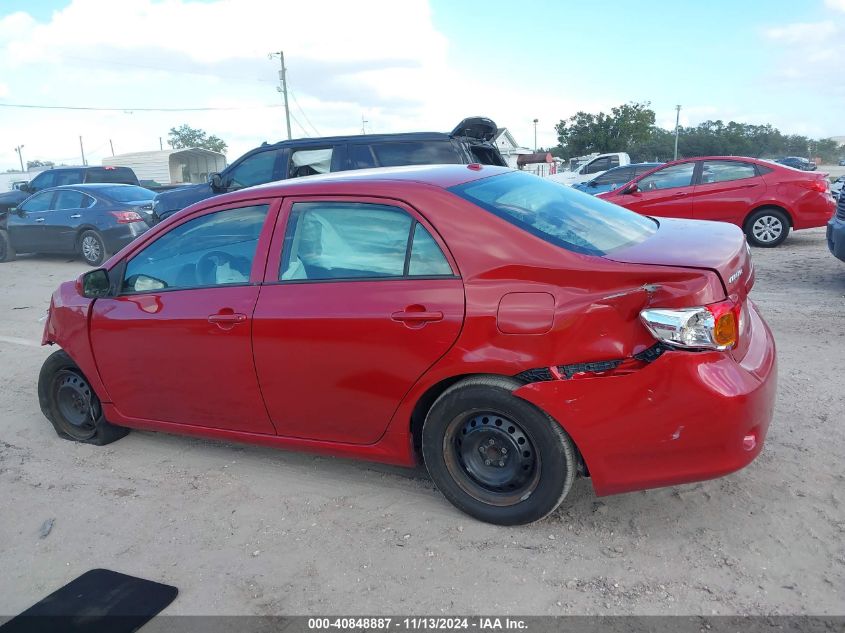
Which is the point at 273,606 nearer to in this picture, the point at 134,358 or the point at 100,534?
the point at 100,534

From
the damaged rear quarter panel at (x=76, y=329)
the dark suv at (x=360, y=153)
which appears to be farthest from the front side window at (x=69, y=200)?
the damaged rear quarter panel at (x=76, y=329)

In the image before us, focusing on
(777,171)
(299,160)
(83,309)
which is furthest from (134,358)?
(777,171)

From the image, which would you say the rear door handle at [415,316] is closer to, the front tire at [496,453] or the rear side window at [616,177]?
the front tire at [496,453]

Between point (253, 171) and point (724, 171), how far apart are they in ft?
23.4

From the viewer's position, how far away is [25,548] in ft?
10.6

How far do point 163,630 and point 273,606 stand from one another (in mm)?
417

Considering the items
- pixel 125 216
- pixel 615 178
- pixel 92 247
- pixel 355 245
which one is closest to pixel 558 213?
pixel 355 245

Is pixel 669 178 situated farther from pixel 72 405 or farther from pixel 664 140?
pixel 664 140

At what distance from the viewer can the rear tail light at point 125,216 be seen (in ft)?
39.0

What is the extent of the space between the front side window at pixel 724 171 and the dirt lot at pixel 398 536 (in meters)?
6.95

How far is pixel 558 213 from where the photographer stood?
3.35 meters

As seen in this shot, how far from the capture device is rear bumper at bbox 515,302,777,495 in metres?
2.63

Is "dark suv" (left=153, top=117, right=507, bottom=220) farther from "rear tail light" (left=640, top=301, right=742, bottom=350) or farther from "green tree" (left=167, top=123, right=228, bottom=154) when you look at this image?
"green tree" (left=167, top=123, right=228, bottom=154)

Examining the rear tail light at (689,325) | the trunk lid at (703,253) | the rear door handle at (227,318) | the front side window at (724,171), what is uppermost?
the front side window at (724,171)
